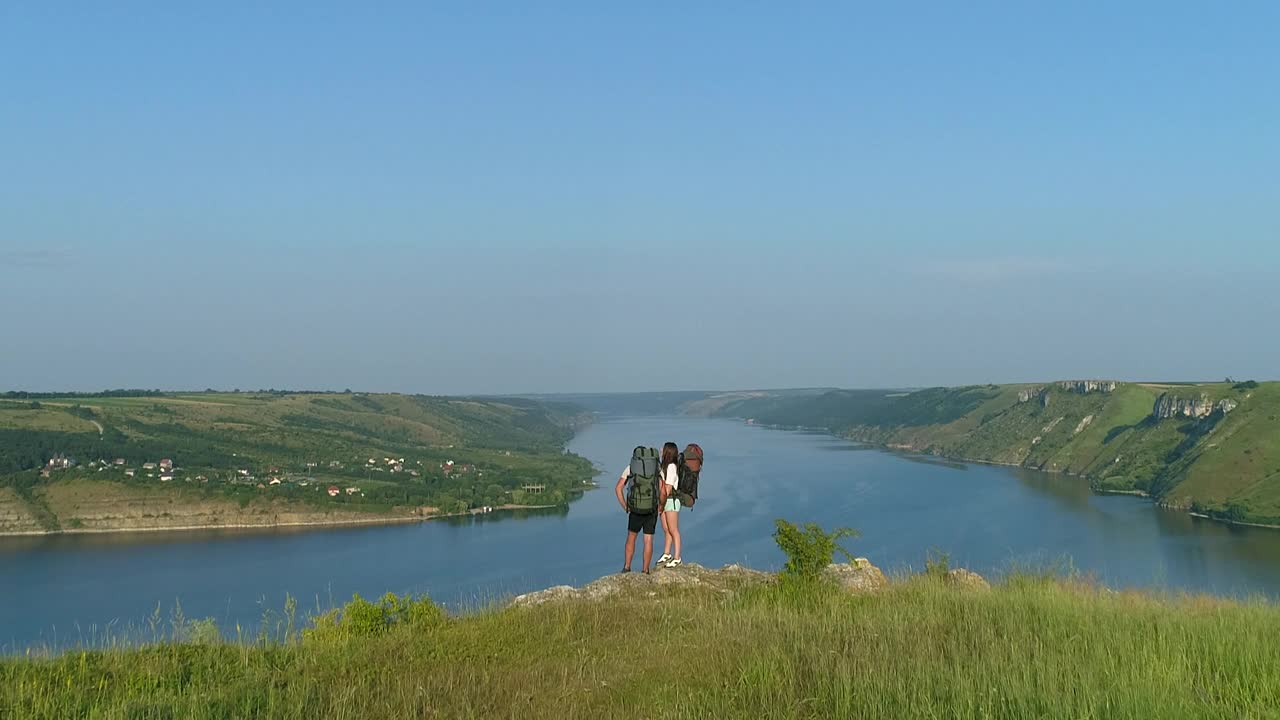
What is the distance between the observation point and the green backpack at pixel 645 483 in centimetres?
1200

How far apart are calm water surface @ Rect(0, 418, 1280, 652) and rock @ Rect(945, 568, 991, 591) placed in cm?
4133

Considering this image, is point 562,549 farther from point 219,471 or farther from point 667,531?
point 667,531

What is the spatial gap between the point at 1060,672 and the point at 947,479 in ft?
486

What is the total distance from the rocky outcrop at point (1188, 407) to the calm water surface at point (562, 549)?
45876 mm

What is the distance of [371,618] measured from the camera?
8609 millimetres

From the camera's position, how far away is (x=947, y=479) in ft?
474

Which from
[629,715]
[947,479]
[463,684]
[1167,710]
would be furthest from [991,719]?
[947,479]

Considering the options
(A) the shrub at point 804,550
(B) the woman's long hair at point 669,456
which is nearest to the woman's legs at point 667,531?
(B) the woman's long hair at point 669,456

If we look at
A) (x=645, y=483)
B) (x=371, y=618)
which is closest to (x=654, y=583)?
(x=645, y=483)

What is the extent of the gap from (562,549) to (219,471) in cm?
7063

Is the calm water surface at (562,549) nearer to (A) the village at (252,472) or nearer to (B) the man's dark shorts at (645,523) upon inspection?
(A) the village at (252,472)

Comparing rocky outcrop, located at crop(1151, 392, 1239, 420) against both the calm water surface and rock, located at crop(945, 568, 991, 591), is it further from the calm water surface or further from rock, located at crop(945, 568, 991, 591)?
rock, located at crop(945, 568, 991, 591)

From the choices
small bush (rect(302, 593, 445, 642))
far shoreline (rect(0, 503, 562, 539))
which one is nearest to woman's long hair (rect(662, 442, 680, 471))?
small bush (rect(302, 593, 445, 642))

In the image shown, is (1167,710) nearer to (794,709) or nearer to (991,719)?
(991,719)
